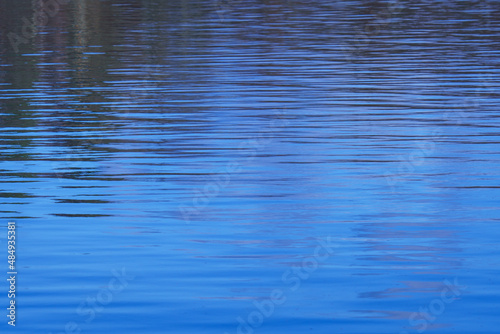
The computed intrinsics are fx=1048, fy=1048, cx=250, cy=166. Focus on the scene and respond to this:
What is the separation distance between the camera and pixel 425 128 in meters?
14.9

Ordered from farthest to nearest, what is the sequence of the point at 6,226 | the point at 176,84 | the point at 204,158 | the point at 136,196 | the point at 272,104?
the point at 176,84
the point at 272,104
the point at 204,158
the point at 136,196
the point at 6,226

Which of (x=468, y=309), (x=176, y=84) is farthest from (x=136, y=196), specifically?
(x=176, y=84)

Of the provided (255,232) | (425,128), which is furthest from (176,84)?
(255,232)

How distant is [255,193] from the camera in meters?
11.0

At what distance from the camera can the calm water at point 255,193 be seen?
754 cm

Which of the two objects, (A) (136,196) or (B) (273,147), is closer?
(A) (136,196)

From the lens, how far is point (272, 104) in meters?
17.7

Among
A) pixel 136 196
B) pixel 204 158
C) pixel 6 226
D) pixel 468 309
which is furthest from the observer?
pixel 204 158

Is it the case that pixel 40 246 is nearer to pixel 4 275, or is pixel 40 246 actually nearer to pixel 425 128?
pixel 4 275

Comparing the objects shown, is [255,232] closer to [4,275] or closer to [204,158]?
[4,275]

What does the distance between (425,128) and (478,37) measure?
624 inches

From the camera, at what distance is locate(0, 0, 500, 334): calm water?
7.54m

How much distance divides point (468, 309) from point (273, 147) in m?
6.67

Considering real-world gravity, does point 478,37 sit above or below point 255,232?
below
